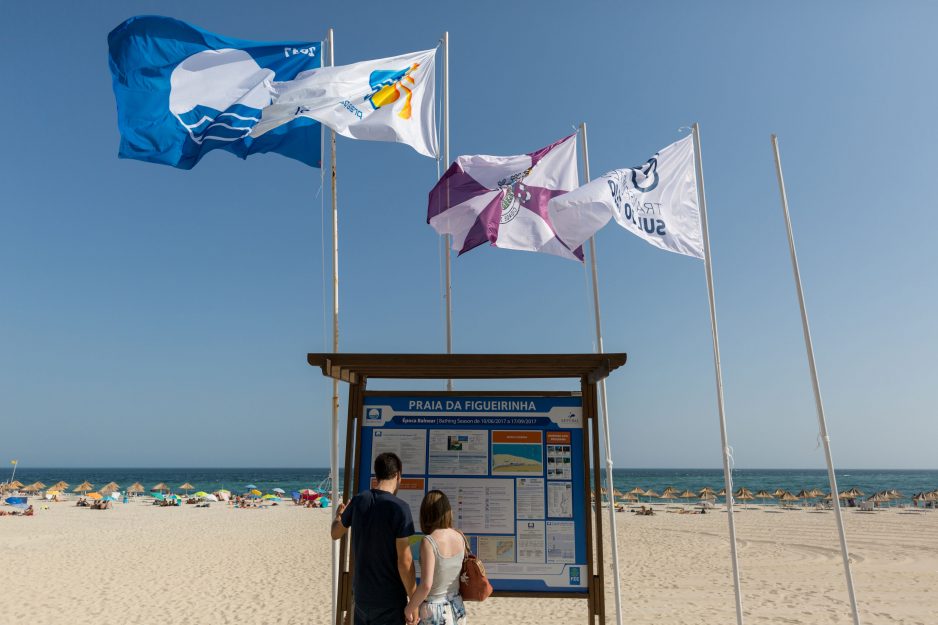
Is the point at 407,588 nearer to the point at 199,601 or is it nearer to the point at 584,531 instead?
the point at 584,531

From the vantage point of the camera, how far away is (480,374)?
5965 millimetres

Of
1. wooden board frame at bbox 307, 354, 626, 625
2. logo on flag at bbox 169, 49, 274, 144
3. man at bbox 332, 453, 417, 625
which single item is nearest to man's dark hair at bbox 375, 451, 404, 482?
man at bbox 332, 453, 417, 625

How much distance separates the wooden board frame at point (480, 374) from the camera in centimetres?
537

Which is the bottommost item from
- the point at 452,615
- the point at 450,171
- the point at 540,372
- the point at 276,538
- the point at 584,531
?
the point at 276,538

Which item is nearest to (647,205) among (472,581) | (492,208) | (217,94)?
(492,208)

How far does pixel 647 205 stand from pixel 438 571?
4833mm

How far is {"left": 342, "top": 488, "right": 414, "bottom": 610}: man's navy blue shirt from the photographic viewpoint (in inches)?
165

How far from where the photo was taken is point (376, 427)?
18.8ft

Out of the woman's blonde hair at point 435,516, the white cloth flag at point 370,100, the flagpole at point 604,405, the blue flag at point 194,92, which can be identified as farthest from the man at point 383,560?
the blue flag at point 194,92

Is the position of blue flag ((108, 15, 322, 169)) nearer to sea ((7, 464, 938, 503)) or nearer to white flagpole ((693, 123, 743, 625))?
white flagpole ((693, 123, 743, 625))

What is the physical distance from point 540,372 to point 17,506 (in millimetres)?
39417

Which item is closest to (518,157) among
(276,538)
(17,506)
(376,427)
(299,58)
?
(299,58)

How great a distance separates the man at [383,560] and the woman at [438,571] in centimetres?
16

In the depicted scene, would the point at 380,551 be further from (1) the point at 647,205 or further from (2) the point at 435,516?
(1) the point at 647,205
